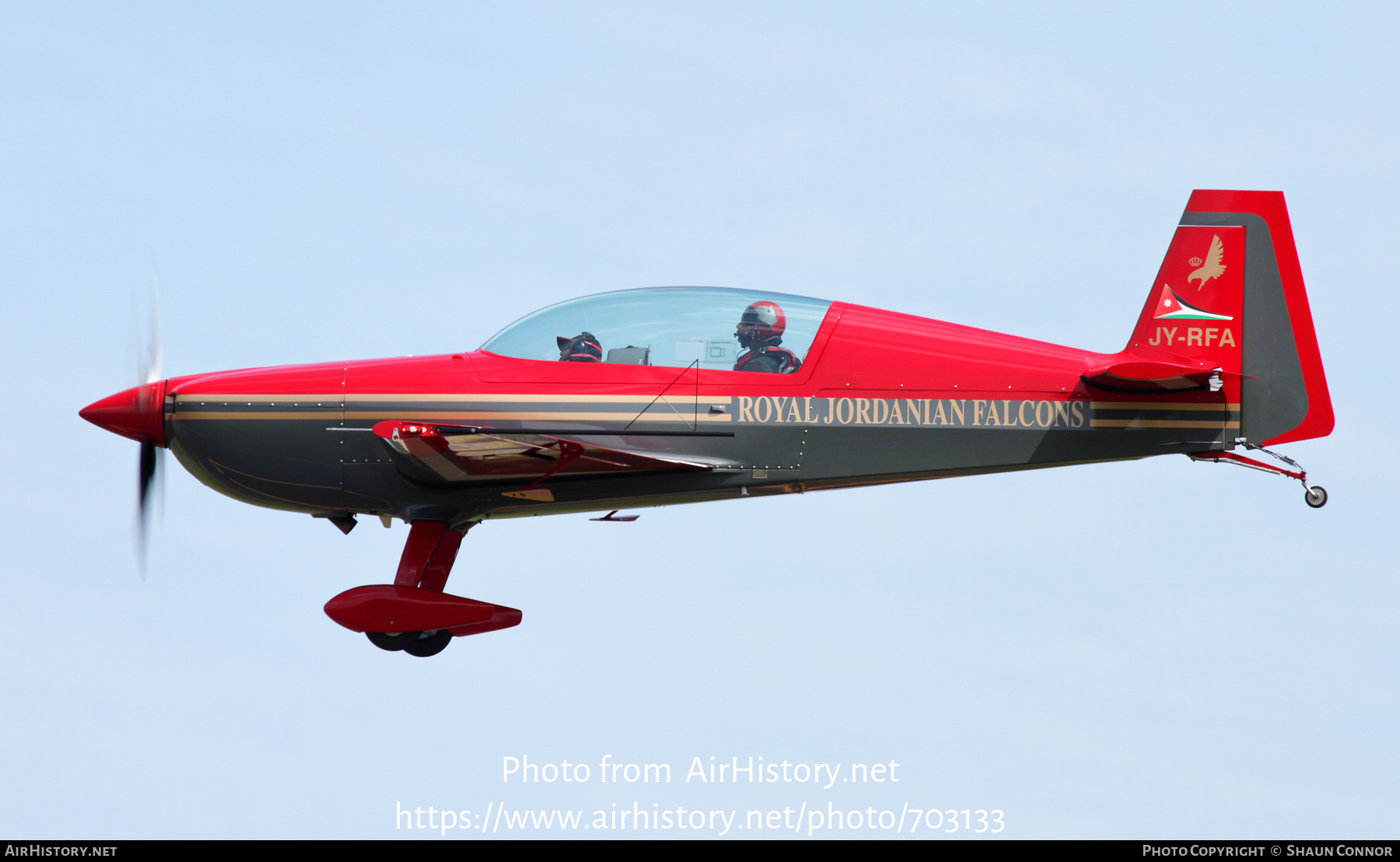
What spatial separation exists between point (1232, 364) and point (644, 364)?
5.06 m

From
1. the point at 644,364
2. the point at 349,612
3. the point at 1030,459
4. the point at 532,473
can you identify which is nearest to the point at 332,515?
the point at 349,612

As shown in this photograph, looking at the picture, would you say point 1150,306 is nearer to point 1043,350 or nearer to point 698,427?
point 1043,350

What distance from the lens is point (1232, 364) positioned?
40.0 ft

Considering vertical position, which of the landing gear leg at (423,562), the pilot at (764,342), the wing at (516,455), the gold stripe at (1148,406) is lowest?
the landing gear leg at (423,562)

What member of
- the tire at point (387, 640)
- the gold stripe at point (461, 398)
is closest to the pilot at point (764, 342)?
the gold stripe at point (461, 398)

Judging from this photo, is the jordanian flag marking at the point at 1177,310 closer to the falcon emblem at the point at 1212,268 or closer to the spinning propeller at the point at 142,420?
the falcon emblem at the point at 1212,268

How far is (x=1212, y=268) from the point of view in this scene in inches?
490

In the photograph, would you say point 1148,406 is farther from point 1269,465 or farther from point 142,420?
point 142,420

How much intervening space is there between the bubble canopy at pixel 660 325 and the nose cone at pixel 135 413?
2965 millimetres

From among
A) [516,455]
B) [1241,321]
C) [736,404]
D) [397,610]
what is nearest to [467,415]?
[516,455]

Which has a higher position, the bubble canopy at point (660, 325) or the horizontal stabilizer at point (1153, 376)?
the bubble canopy at point (660, 325)

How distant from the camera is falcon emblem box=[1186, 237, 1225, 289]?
40.8ft

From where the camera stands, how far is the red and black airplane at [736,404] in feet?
39.4

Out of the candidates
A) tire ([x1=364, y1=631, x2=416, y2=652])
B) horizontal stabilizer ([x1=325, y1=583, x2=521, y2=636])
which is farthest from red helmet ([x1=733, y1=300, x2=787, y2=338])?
tire ([x1=364, y1=631, x2=416, y2=652])
